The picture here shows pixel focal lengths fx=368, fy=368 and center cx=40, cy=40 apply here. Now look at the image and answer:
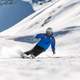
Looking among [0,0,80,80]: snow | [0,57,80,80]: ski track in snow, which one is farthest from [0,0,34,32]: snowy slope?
[0,57,80,80]: ski track in snow

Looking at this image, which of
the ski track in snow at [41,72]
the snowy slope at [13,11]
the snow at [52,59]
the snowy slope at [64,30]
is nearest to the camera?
the ski track in snow at [41,72]

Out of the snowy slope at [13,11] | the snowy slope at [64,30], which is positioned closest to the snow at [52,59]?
the snowy slope at [64,30]

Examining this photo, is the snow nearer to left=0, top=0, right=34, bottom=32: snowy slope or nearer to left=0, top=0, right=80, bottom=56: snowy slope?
left=0, top=0, right=80, bottom=56: snowy slope

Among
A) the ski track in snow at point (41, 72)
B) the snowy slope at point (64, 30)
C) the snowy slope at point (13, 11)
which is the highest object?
the ski track in snow at point (41, 72)

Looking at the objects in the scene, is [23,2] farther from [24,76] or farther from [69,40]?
[24,76]

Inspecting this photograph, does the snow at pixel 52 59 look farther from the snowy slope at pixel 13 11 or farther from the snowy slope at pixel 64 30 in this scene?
the snowy slope at pixel 13 11

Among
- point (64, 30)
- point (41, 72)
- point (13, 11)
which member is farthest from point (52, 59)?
point (13, 11)

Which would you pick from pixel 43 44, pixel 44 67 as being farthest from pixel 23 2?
pixel 44 67

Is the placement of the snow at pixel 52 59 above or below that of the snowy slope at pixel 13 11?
above

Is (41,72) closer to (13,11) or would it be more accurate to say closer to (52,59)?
(52,59)

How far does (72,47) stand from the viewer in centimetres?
2061

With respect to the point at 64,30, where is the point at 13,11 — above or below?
below

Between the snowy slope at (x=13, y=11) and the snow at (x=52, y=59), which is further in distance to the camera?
the snowy slope at (x=13, y=11)

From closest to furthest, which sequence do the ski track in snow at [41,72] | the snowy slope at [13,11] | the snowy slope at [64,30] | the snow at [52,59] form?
the ski track in snow at [41,72] < the snow at [52,59] < the snowy slope at [64,30] < the snowy slope at [13,11]
